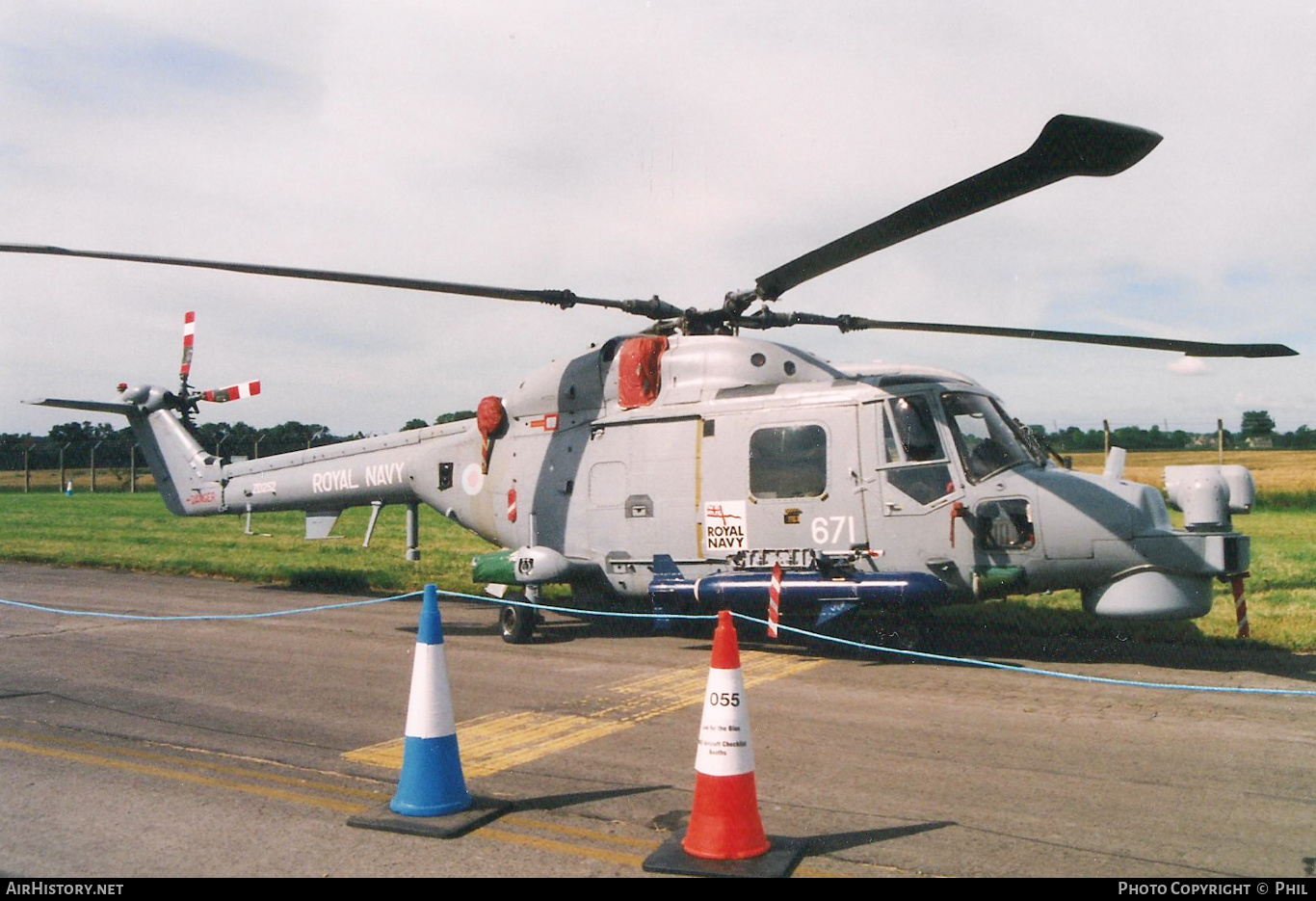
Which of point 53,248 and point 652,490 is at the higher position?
point 53,248

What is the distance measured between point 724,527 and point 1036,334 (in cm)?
348

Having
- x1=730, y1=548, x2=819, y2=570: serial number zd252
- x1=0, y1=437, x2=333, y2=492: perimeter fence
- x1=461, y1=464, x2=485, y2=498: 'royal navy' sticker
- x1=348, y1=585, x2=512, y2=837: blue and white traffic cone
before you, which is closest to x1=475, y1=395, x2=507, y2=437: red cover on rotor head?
x1=461, y1=464, x2=485, y2=498: 'royal navy' sticker

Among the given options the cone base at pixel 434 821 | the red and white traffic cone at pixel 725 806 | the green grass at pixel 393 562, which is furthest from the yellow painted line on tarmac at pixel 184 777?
the green grass at pixel 393 562

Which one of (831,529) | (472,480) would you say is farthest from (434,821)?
(472,480)

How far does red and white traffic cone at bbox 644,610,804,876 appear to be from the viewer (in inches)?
170

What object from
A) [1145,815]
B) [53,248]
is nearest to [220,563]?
[53,248]

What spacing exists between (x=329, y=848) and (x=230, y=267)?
6315mm

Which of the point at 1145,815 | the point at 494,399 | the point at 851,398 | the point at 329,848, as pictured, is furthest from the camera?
the point at 494,399

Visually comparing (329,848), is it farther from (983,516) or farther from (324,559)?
(324,559)

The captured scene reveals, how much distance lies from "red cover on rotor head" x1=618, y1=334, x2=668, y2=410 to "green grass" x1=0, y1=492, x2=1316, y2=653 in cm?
450

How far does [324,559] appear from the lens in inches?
803

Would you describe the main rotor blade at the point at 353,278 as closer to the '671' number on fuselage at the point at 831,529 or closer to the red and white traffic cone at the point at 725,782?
the '671' number on fuselage at the point at 831,529

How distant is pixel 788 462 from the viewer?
9.94 meters

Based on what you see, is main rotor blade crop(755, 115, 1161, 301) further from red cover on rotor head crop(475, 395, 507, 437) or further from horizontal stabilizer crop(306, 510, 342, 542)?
horizontal stabilizer crop(306, 510, 342, 542)
